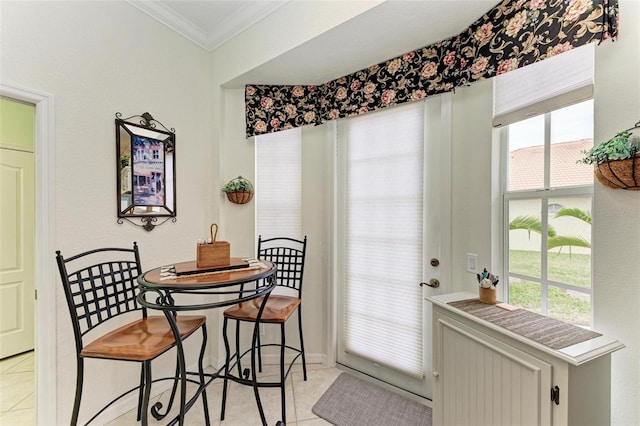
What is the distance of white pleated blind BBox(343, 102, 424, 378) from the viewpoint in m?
2.11

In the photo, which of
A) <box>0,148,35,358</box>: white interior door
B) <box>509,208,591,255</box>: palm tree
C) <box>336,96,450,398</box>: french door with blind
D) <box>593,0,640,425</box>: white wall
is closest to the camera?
<box>593,0,640,425</box>: white wall

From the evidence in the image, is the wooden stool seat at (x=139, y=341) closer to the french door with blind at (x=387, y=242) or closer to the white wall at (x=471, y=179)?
the french door with blind at (x=387, y=242)

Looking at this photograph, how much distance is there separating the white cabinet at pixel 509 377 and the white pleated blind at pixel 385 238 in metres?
0.50

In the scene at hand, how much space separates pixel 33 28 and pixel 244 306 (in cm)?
215

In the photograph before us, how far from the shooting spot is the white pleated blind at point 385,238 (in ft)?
6.91

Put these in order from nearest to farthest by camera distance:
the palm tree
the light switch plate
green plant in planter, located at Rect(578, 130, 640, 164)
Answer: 1. green plant in planter, located at Rect(578, 130, 640, 164)
2. the palm tree
3. the light switch plate

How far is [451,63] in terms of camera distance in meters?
1.83

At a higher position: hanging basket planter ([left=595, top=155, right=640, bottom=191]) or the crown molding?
the crown molding

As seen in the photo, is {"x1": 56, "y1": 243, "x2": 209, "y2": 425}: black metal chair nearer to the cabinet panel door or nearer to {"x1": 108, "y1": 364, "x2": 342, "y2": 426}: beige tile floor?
{"x1": 108, "y1": 364, "x2": 342, "y2": 426}: beige tile floor

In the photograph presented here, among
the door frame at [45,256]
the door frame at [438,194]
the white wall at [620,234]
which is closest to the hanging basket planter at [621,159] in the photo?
the white wall at [620,234]

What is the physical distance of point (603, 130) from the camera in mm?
1196

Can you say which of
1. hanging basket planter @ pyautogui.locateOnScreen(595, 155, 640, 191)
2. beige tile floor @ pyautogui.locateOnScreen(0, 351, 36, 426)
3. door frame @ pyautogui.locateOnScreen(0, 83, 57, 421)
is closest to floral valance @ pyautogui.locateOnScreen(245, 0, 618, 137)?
hanging basket planter @ pyautogui.locateOnScreen(595, 155, 640, 191)

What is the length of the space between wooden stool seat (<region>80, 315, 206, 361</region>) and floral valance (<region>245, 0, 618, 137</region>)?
5.51 feet

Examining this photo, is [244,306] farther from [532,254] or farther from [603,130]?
[603,130]
